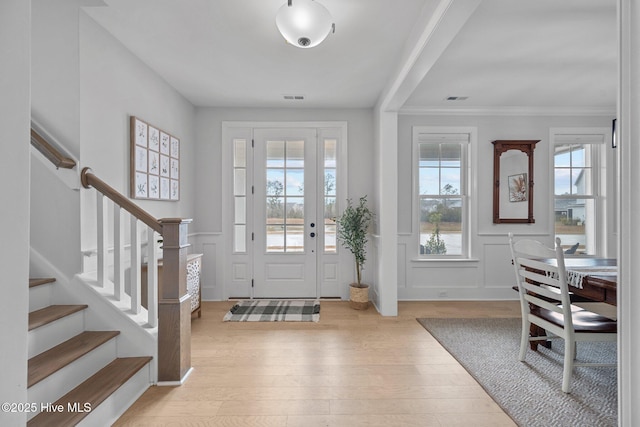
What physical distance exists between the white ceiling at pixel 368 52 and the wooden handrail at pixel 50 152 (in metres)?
1.02

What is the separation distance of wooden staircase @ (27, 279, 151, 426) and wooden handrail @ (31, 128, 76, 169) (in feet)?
2.49

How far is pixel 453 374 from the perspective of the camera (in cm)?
242

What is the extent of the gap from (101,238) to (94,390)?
0.93 metres

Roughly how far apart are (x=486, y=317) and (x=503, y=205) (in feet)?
5.17

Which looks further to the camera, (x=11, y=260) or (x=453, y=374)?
(x=453, y=374)

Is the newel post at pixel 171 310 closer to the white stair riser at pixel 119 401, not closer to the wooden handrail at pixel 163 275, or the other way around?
the wooden handrail at pixel 163 275

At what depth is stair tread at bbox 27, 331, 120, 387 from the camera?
1.64 metres

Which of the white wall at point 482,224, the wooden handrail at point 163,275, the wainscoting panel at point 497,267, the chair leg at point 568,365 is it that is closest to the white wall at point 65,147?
the wooden handrail at point 163,275

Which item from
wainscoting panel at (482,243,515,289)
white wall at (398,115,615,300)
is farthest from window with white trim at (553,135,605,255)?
wainscoting panel at (482,243,515,289)

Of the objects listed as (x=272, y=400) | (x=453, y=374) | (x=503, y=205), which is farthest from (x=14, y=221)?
(x=503, y=205)

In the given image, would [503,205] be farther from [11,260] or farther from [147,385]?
[11,260]

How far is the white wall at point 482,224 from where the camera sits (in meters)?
4.45

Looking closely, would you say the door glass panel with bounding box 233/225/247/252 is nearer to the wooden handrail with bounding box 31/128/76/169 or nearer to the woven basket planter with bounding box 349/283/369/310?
the woven basket planter with bounding box 349/283/369/310

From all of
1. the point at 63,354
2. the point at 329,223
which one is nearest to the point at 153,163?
the point at 63,354
